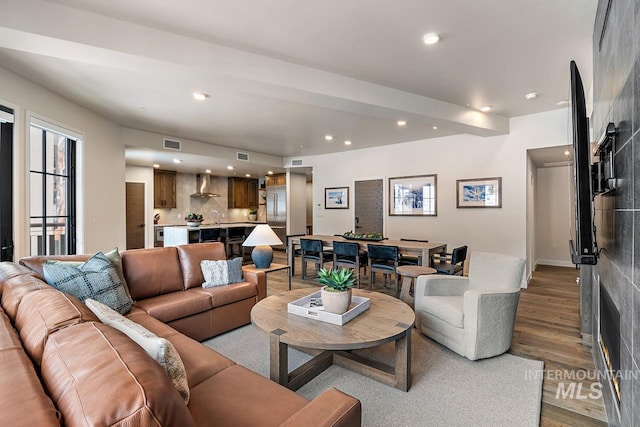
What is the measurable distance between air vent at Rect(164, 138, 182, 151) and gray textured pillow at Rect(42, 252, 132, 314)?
12.9ft

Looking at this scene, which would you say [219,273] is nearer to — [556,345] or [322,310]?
[322,310]

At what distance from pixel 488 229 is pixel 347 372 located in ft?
13.9

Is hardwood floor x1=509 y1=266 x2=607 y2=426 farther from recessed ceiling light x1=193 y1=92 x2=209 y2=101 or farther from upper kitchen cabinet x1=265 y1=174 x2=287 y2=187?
upper kitchen cabinet x1=265 y1=174 x2=287 y2=187

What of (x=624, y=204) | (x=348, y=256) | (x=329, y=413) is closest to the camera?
(x=329, y=413)

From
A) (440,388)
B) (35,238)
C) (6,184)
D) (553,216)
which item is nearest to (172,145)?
(35,238)

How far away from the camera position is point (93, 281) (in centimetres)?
240

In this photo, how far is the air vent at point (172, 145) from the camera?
6010 millimetres

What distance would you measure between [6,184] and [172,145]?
3.21 m

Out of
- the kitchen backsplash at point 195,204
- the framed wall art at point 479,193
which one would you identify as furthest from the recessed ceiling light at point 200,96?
the kitchen backsplash at point 195,204

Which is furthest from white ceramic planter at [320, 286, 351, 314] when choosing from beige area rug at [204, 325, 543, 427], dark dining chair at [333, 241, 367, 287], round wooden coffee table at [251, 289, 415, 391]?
dark dining chair at [333, 241, 367, 287]

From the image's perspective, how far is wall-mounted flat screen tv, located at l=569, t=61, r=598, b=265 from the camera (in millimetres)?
1629

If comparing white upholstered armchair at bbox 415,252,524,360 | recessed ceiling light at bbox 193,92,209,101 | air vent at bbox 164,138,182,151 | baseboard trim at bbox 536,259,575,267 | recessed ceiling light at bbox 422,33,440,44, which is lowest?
baseboard trim at bbox 536,259,575,267

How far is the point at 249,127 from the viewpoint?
548cm

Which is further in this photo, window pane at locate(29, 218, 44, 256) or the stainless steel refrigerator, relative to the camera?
the stainless steel refrigerator
